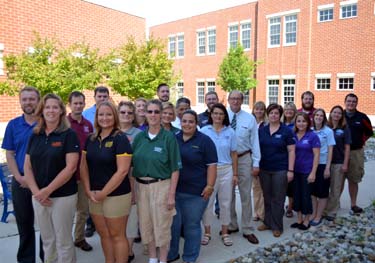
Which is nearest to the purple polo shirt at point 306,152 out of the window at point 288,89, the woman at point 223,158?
the woman at point 223,158

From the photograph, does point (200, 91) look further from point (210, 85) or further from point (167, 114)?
point (167, 114)

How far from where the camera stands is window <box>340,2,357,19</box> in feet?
75.0

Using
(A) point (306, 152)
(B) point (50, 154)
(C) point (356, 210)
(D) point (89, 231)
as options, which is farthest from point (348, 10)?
(B) point (50, 154)

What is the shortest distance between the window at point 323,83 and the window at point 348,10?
14.2ft

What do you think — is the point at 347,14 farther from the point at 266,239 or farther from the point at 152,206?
the point at 152,206

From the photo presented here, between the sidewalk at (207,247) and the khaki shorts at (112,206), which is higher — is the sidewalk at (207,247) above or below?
below

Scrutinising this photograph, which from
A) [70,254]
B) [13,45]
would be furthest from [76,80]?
[70,254]

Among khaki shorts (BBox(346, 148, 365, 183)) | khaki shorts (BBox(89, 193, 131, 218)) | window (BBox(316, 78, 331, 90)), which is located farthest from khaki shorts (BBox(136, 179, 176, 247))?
window (BBox(316, 78, 331, 90))

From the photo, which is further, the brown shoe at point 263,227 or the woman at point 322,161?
the woman at point 322,161

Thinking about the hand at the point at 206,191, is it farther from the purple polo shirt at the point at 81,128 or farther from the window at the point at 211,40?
the window at the point at 211,40

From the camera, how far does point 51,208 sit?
343cm

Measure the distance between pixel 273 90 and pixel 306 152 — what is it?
22733 millimetres

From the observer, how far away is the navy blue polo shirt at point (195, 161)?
407cm

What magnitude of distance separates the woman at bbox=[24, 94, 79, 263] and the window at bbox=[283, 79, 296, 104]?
2460 cm
